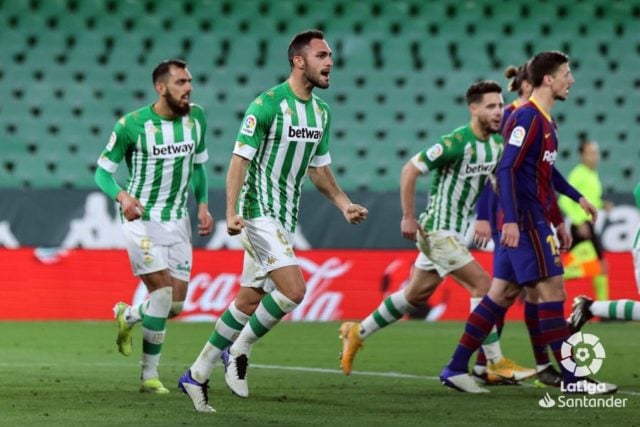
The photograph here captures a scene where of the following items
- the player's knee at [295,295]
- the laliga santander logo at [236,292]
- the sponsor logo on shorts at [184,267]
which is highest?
the player's knee at [295,295]

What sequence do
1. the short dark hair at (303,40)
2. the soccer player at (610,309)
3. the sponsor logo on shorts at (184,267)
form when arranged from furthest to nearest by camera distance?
the sponsor logo on shorts at (184,267), the soccer player at (610,309), the short dark hair at (303,40)

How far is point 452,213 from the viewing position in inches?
347

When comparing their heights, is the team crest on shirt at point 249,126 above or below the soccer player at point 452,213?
above

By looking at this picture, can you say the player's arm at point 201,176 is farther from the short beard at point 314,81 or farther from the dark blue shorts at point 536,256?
the dark blue shorts at point 536,256

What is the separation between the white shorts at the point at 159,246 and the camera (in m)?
8.10

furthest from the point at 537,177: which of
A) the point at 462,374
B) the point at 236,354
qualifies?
the point at 236,354

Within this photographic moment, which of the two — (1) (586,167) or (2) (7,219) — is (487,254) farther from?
(2) (7,219)

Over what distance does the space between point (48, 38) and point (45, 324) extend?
5016 millimetres

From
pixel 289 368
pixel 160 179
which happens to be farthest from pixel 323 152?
pixel 289 368

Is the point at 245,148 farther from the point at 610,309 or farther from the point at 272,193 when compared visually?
the point at 610,309

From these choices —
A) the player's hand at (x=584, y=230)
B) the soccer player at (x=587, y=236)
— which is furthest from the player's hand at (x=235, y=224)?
the player's hand at (x=584, y=230)

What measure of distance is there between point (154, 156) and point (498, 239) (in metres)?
2.31

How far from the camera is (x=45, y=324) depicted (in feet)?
45.1

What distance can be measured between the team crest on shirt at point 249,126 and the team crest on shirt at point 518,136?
5.11 feet
